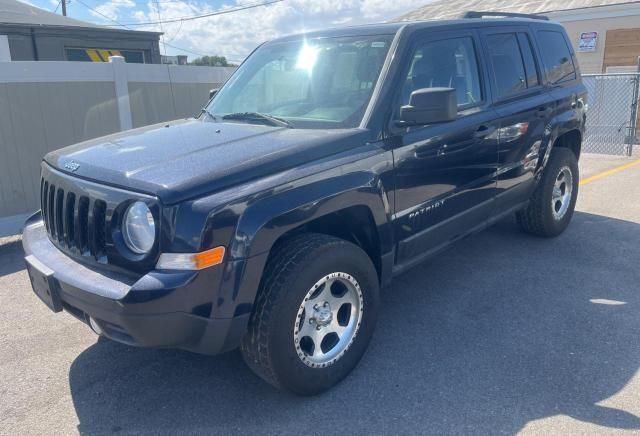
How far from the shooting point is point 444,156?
3738 mm

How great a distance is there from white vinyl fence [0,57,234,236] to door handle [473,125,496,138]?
5.16 metres

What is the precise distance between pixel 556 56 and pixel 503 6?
14.4 m

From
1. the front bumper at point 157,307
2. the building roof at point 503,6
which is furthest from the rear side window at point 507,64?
the building roof at point 503,6

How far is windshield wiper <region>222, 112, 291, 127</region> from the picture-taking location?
3498 millimetres

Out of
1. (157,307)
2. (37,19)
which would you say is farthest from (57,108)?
(37,19)

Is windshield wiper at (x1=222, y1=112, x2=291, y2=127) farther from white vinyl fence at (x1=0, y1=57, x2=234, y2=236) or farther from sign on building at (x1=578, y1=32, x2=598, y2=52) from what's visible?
sign on building at (x1=578, y1=32, x2=598, y2=52)

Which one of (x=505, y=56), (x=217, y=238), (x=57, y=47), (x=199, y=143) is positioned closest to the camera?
(x=217, y=238)

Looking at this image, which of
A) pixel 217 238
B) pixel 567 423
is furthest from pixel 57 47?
pixel 567 423

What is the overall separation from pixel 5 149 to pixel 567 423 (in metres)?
6.30

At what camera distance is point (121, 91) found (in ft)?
24.2

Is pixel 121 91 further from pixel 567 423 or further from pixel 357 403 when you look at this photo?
pixel 567 423

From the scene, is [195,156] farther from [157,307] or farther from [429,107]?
[429,107]

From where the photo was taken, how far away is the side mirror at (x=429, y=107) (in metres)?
3.17

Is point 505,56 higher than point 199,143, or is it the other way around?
point 505,56
